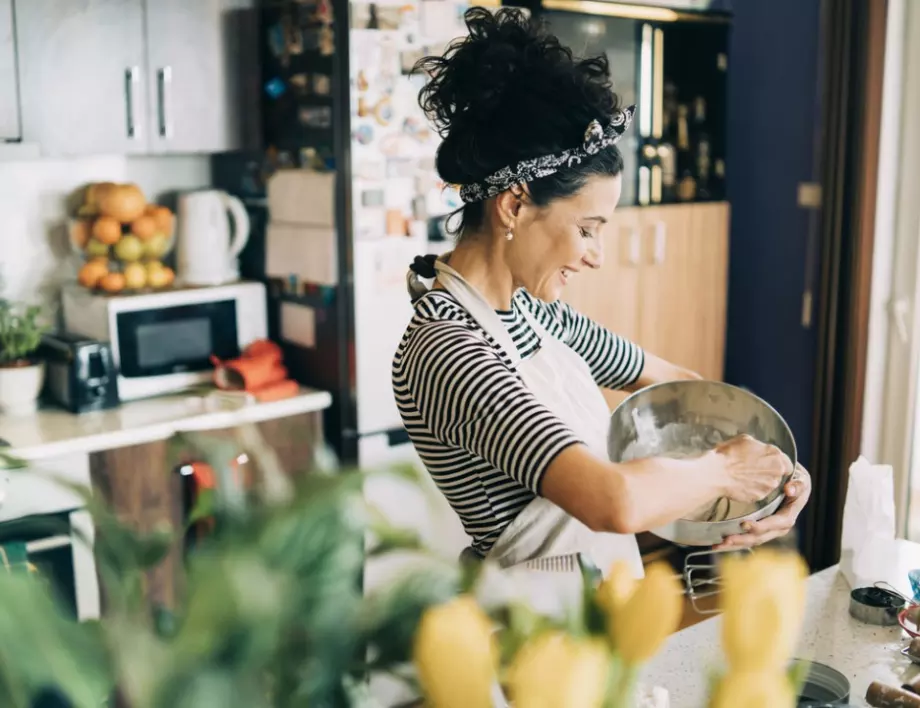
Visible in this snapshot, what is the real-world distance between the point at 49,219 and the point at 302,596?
279cm

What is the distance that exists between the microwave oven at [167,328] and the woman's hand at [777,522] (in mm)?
1818

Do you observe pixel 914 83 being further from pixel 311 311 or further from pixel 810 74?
pixel 311 311

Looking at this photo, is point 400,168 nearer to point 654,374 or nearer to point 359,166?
point 359,166

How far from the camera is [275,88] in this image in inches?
113

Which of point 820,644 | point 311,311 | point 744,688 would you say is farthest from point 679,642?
point 311,311

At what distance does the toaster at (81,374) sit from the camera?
8.50ft

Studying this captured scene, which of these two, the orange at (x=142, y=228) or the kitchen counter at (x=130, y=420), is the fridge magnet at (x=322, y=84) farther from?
the kitchen counter at (x=130, y=420)

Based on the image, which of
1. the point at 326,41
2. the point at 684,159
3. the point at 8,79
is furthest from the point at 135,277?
the point at 684,159

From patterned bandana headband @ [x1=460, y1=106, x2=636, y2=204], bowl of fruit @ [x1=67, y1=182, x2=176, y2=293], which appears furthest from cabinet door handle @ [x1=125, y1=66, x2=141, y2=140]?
patterned bandana headband @ [x1=460, y1=106, x2=636, y2=204]

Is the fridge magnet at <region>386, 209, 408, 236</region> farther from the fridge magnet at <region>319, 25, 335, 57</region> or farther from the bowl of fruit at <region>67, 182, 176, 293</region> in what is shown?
the bowl of fruit at <region>67, 182, 176, 293</region>

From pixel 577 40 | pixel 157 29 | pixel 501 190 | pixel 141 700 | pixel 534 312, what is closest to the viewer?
pixel 141 700

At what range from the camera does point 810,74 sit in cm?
336

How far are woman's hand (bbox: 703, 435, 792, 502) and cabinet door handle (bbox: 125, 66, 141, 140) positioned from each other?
1913 millimetres

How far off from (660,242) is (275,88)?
132 centimetres
